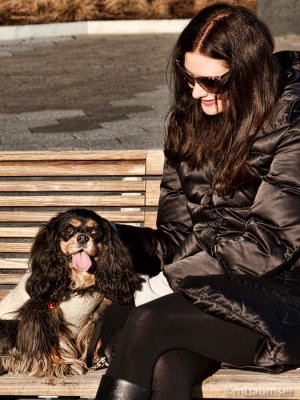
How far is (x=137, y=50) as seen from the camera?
12.0m

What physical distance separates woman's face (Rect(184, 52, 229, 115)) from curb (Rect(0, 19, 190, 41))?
361 inches

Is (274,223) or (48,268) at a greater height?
(274,223)

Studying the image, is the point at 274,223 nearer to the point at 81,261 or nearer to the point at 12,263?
the point at 81,261

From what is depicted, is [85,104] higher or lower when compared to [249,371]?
lower

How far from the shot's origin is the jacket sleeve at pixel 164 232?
→ 168 inches

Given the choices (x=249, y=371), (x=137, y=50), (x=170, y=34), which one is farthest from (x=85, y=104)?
(x=249, y=371)

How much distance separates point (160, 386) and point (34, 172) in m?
1.59

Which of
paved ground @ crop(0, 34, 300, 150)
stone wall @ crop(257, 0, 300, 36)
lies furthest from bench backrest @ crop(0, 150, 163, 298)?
stone wall @ crop(257, 0, 300, 36)

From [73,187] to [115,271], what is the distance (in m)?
0.71

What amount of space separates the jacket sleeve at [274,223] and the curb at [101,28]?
31.0 feet

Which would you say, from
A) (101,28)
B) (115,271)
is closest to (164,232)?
(115,271)

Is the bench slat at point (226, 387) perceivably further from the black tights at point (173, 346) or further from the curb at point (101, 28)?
the curb at point (101, 28)

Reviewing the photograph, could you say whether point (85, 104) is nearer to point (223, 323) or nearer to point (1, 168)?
point (1, 168)

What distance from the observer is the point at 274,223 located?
3.68 meters
